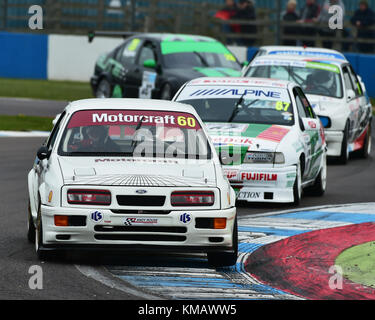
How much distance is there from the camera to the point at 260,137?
12375 millimetres

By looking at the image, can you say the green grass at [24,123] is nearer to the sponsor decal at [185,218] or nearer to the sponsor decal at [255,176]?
the sponsor decal at [255,176]

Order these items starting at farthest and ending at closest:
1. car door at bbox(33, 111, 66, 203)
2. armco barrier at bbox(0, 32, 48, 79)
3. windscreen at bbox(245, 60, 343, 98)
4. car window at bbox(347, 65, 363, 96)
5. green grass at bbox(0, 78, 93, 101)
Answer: armco barrier at bbox(0, 32, 48, 79), green grass at bbox(0, 78, 93, 101), car window at bbox(347, 65, 363, 96), windscreen at bbox(245, 60, 343, 98), car door at bbox(33, 111, 66, 203)

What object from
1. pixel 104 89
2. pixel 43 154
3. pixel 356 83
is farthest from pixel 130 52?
pixel 43 154

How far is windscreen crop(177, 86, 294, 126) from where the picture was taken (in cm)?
1305

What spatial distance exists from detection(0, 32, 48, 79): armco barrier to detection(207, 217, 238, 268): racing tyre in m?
23.3

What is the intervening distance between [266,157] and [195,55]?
32.1 ft

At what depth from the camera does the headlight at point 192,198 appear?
831 centimetres

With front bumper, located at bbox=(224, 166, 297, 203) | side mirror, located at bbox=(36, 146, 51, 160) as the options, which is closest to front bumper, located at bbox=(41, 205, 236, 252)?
side mirror, located at bbox=(36, 146, 51, 160)

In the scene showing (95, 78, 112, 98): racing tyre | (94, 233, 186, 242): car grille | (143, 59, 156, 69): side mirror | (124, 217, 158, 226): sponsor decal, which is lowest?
(95, 78, 112, 98): racing tyre

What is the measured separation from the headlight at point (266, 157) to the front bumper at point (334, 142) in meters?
4.77

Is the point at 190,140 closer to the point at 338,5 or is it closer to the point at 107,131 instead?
the point at 107,131

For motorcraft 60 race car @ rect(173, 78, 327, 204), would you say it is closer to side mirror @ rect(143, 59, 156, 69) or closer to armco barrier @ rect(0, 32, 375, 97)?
side mirror @ rect(143, 59, 156, 69)

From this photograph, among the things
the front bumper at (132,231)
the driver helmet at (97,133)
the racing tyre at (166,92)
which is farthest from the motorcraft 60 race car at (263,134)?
the racing tyre at (166,92)

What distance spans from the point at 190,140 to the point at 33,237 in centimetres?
155
